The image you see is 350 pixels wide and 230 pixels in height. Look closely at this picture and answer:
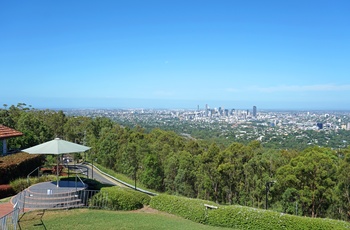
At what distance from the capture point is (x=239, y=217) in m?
11.1

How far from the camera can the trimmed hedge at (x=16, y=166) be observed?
14.6 meters

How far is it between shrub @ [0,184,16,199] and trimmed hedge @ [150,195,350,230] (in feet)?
22.1

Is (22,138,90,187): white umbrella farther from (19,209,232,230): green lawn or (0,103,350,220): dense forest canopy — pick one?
(0,103,350,220): dense forest canopy

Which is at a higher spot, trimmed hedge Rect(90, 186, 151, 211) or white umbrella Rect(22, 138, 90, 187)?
white umbrella Rect(22, 138, 90, 187)

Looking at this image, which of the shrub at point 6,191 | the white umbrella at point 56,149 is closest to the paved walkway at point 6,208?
the shrub at point 6,191

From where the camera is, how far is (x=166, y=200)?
41.7 feet

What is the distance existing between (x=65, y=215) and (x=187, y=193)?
14.8 metres

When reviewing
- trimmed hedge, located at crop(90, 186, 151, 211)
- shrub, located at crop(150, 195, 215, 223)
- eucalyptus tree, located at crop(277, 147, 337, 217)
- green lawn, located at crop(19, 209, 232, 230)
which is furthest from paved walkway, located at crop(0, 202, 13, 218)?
eucalyptus tree, located at crop(277, 147, 337, 217)

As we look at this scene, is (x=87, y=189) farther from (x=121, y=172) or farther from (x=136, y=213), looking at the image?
(x=121, y=172)

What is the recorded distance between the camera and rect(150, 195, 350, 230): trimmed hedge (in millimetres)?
10234

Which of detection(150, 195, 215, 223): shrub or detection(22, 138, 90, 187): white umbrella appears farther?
detection(22, 138, 90, 187): white umbrella

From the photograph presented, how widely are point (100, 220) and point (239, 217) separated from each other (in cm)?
505

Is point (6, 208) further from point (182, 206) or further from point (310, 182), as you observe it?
point (310, 182)

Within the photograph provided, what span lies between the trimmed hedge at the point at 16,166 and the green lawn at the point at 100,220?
15.4 feet
